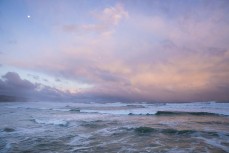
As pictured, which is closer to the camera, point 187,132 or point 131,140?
point 131,140

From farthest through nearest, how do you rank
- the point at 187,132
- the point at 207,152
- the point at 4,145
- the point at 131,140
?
the point at 187,132, the point at 131,140, the point at 4,145, the point at 207,152

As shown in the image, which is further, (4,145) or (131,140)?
(131,140)

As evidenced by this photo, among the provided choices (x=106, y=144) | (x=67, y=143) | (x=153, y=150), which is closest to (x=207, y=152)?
(x=153, y=150)

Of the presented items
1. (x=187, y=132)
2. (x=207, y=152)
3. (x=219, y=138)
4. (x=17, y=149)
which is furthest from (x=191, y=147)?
(x=17, y=149)

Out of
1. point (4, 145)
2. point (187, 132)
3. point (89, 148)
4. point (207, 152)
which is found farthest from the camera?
point (187, 132)

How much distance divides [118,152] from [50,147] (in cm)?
356

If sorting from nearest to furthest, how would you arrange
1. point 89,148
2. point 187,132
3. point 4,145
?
1. point 89,148
2. point 4,145
3. point 187,132

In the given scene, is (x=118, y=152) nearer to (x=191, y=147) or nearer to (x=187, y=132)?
(x=191, y=147)

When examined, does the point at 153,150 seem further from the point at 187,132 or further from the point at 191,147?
the point at 187,132

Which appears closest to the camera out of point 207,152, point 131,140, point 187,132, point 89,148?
point 207,152

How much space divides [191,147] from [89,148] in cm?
516

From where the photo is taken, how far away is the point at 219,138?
12328 mm

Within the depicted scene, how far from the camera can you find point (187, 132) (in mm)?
14258

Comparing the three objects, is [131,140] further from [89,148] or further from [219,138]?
[219,138]
